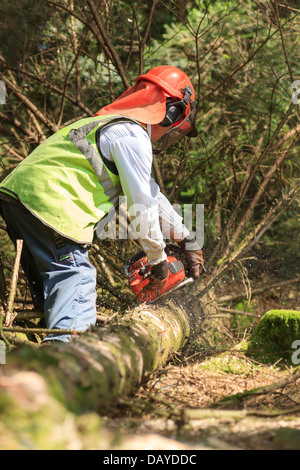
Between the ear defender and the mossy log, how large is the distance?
1.30 meters

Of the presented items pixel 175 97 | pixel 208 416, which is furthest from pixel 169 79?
pixel 208 416

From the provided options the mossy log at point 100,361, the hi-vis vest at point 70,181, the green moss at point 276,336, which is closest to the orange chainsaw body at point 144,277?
the mossy log at point 100,361

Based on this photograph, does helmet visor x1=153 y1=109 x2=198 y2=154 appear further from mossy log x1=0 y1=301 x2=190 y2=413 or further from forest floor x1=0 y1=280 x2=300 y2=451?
forest floor x1=0 y1=280 x2=300 y2=451

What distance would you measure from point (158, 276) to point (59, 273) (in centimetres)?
68

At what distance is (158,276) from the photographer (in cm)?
316

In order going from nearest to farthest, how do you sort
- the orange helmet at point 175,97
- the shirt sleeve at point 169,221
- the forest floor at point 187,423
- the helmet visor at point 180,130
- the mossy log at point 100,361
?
1. the forest floor at point 187,423
2. the mossy log at point 100,361
3. the orange helmet at point 175,97
4. the helmet visor at point 180,130
5. the shirt sleeve at point 169,221

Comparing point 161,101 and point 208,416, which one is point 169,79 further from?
point 208,416

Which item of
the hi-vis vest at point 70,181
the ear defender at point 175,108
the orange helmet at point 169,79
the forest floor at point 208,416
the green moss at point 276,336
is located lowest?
the green moss at point 276,336

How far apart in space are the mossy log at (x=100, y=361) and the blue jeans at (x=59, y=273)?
0.92ft

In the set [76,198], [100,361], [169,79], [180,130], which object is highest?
[169,79]

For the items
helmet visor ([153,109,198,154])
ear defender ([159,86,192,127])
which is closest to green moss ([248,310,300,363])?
helmet visor ([153,109,198,154])

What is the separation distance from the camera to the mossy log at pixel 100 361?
149 centimetres

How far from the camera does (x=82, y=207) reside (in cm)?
286

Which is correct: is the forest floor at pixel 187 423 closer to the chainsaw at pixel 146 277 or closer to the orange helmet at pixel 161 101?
the chainsaw at pixel 146 277
